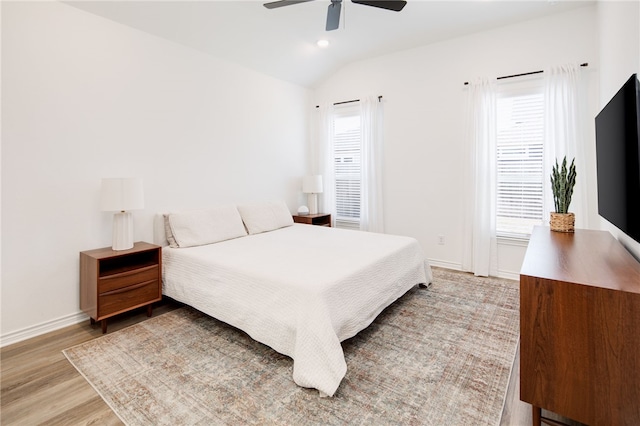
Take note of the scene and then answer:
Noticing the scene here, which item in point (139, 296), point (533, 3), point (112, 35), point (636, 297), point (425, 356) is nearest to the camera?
point (636, 297)

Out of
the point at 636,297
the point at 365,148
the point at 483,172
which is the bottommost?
the point at 636,297

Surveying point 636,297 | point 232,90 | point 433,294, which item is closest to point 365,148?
point 232,90

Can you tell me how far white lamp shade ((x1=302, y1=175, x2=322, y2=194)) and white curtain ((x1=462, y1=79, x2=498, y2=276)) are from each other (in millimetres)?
2062

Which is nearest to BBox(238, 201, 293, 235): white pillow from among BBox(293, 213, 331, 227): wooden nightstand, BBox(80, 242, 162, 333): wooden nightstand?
BBox(293, 213, 331, 227): wooden nightstand

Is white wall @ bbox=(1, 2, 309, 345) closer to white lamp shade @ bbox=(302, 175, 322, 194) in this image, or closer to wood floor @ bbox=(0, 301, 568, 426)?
wood floor @ bbox=(0, 301, 568, 426)

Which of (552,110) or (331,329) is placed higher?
(552,110)

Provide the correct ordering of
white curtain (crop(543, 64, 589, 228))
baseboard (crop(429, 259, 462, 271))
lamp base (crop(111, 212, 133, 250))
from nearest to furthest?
lamp base (crop(111, 212, 133, 250)) < white curtain (crop(543, 64, 589, 228)) < baseboard (crop(429, 259, 462, 271))

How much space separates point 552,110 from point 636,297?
9.24 feet

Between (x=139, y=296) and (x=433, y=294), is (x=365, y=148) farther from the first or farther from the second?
(x=139, y=296)

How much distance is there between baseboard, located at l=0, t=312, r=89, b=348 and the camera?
7.88ft

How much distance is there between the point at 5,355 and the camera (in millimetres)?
2254

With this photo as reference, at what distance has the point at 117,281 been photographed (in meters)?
2.58

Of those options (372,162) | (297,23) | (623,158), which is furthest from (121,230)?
(623,158)

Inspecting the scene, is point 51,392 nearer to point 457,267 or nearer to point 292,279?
point 292,279
